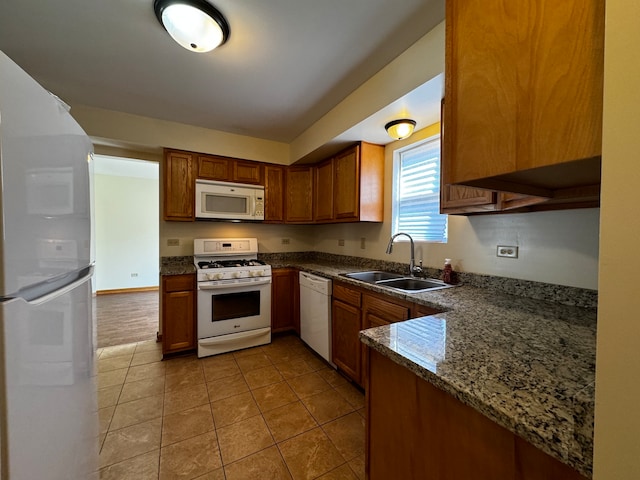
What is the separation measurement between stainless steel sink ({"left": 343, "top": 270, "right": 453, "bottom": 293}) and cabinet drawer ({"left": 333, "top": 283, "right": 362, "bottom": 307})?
12 centimetres

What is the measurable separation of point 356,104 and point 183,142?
2014 mm

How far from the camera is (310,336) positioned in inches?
108

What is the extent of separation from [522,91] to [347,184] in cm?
218

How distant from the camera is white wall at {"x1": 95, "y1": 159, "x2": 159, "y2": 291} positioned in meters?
5.12

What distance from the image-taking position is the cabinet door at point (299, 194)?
3438 mm

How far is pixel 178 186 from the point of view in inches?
112

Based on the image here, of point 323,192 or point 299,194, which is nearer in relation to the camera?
point 323,192

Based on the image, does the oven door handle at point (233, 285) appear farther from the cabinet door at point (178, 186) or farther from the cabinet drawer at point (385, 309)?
the cabinet drawer at point (385, 309)

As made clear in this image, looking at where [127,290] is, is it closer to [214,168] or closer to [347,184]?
[214,168]

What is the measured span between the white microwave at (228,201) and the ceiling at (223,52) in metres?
0.81

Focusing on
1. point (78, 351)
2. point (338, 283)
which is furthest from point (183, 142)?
point (78, 351)

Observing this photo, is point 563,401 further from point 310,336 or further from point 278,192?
point 278,192


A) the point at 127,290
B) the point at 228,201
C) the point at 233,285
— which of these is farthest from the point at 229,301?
the point at 127,290

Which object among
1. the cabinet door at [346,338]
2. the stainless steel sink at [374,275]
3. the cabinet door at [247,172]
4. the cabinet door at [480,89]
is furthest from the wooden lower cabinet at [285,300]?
the cabinet door at [480,89]
